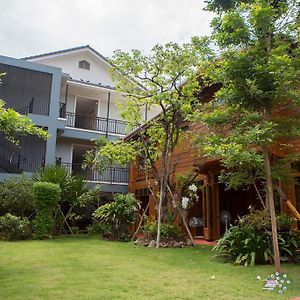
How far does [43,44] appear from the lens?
80.3 feet

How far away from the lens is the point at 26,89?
1975 cm

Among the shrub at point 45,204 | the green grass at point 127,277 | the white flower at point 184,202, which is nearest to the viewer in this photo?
the green grass at point 127,277

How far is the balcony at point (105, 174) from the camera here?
1962 centimetres

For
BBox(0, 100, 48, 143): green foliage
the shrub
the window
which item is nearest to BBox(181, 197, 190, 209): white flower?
the shrub

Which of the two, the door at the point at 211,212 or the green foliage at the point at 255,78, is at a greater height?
the green foliage at the point at 255,78

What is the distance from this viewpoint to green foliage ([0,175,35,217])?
14031 mm

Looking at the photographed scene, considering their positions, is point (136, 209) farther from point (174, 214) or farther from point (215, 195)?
point (215, 195)

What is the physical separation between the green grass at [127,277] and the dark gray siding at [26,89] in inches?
457

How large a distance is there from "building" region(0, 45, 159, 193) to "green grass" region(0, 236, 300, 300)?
325 inches

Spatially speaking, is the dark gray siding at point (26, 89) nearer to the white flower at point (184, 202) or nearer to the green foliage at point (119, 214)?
the green foliage at point (119, 214)

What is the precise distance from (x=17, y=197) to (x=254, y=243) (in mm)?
9864

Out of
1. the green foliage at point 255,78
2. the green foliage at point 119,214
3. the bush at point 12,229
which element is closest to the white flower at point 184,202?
the green foliage at point 119,214

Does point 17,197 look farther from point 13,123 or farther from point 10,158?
point 13,123

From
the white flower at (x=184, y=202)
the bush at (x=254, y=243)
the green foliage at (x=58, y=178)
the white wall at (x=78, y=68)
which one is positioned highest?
the white wall at (x=78, y=68)
